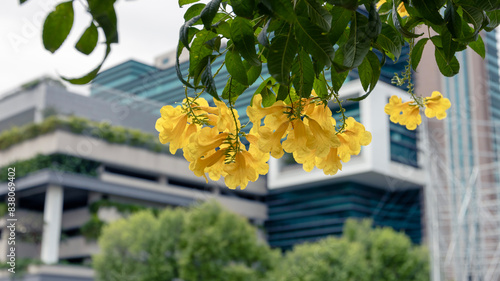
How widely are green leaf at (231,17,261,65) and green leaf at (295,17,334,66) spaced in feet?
0.19

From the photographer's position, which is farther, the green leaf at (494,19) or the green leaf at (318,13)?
the green leaf at (494,19)

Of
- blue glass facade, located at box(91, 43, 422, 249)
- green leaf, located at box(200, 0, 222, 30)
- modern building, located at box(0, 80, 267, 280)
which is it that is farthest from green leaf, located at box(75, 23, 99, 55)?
blue glass facade, located at box(91, 43, 422, 249)

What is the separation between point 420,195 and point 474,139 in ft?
16.2

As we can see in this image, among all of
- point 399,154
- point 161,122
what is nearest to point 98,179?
point 399,154

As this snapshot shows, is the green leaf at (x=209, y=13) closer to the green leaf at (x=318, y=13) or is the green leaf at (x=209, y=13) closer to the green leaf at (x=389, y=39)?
the green leaf at (x=318, y=13)

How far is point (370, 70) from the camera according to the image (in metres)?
0.62

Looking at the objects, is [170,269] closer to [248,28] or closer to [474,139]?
[474,139]

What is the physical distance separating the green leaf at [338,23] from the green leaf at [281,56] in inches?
1.8

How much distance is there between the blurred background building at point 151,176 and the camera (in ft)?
41.7

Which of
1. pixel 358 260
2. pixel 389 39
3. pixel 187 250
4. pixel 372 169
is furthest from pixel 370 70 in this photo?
pixel 372 169

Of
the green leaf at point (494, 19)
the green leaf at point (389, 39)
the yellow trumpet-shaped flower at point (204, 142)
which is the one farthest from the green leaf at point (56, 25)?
the green leaf at point (494, 19)

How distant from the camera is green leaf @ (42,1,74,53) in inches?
17.2

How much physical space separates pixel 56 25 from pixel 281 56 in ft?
0.61

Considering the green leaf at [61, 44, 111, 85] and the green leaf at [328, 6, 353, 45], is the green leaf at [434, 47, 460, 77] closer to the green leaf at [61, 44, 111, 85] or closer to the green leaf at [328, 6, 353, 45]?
the green leaf at [328, 6, 353, 45]
